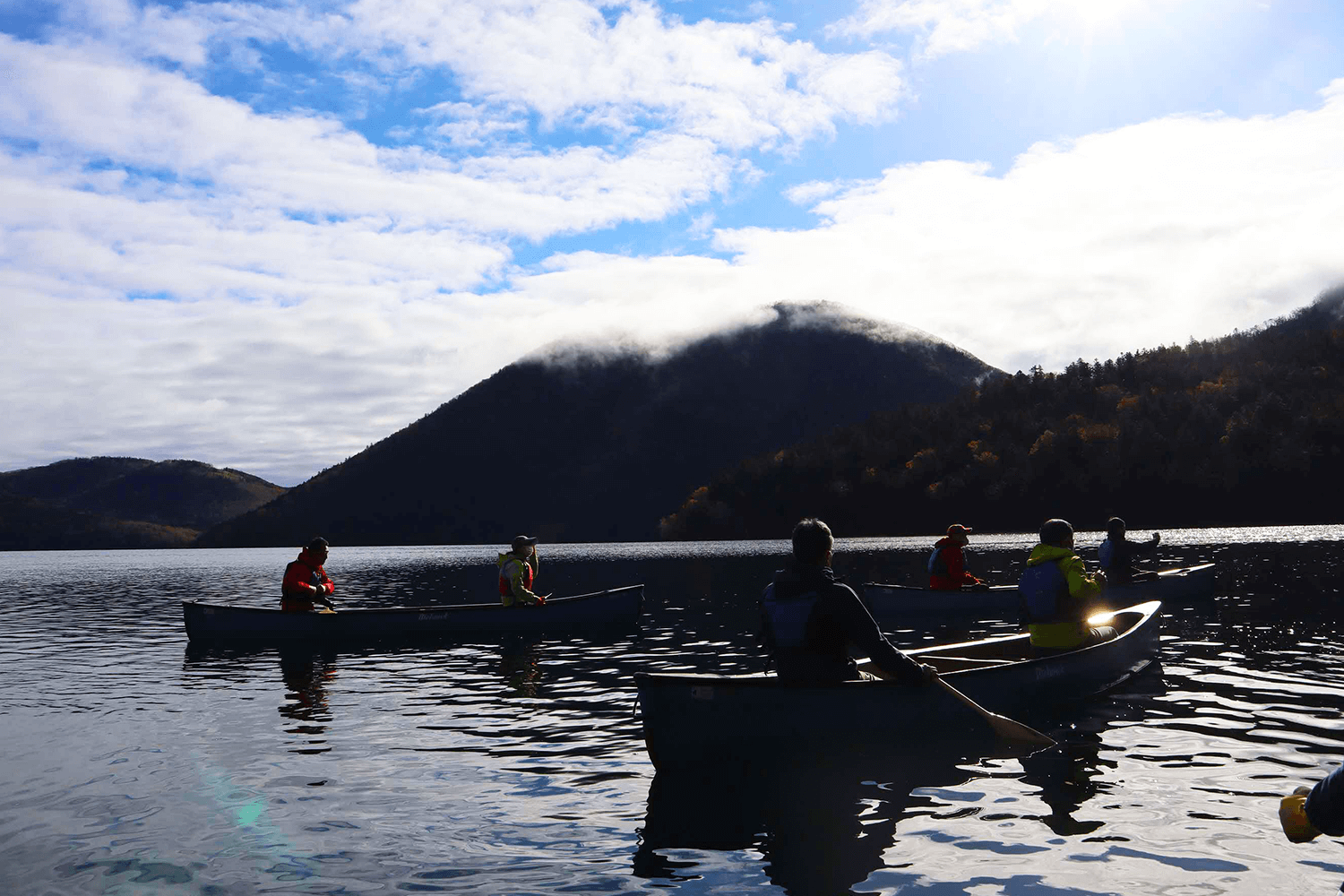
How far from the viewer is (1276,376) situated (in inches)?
5310

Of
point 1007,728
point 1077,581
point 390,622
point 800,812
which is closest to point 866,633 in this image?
point 800,812

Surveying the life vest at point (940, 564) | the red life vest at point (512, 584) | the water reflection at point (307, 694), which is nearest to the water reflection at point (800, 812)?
the water reflection at point (307, 694)

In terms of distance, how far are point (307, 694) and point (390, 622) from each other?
927 cm

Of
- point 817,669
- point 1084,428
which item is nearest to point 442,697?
point 817,669

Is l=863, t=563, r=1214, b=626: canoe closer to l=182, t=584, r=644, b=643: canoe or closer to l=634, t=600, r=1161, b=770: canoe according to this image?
l=182, t=584, r=644, b=643: canoe

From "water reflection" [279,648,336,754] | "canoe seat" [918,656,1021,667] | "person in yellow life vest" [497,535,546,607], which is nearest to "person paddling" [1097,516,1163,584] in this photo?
"canoe seat" [918,656,1021,667]

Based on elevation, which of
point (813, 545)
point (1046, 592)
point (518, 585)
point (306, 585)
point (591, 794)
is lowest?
point (591, 794)

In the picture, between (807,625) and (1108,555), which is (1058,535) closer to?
(807,625)

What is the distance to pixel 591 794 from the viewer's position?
10.8 m

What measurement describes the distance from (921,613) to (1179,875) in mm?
21187

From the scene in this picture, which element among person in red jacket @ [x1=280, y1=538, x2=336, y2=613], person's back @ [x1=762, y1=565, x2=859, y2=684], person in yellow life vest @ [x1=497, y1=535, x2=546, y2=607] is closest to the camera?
person's back @ [x1=762, y1=565, x2=859, y2=684]

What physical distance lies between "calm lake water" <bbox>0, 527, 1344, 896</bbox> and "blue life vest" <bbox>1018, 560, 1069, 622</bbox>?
5.45ft

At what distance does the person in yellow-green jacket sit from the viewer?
48.8 ft

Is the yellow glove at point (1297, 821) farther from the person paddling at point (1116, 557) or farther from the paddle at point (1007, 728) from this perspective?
the person paddling at point (1116, 557)
